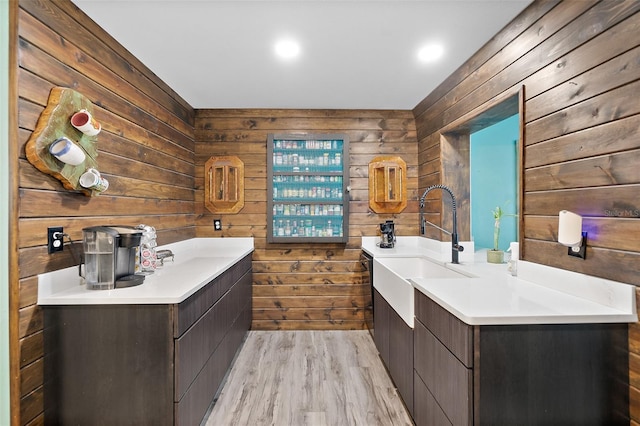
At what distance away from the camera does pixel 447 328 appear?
51.0 inches

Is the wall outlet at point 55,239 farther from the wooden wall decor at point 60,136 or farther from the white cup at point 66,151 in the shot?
the white cup at point 66,151

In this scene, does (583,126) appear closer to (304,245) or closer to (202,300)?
(202,300)

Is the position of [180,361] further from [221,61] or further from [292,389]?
[221,61]

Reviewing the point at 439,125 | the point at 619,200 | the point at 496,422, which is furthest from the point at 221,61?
the point at 496,422

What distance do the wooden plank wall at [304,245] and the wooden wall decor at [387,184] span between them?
0.07 meters

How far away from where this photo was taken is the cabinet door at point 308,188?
3.30 metres

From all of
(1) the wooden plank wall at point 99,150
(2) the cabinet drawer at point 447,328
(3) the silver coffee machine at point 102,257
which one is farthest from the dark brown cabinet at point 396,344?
(1) the wooden plank wall at point 99,150

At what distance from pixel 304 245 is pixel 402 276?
1.28m

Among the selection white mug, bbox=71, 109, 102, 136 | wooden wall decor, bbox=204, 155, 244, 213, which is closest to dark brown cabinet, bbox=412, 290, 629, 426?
white mug, bbox=71, 109, 102, 136

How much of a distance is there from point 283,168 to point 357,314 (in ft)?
5.83

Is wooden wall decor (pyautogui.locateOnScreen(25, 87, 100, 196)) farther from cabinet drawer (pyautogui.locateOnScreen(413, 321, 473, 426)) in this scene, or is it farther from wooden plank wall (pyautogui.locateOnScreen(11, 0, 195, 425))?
cabinet drawer (pyautogui.locateOnScreen(413, 321, 473, 426))

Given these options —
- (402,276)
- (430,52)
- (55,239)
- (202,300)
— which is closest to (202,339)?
(202,300)

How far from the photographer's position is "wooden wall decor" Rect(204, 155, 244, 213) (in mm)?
3299
